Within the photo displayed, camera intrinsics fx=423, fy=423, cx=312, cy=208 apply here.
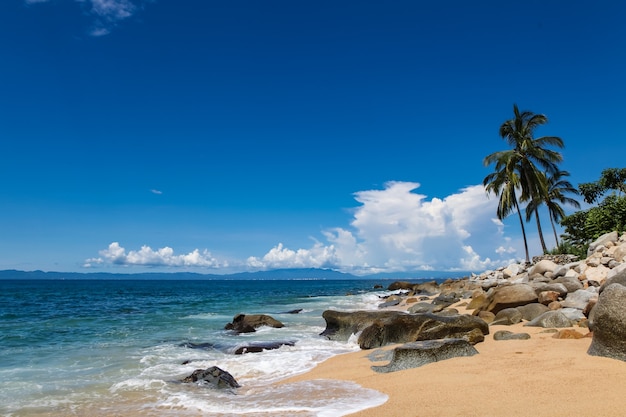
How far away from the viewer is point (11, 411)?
8297mm

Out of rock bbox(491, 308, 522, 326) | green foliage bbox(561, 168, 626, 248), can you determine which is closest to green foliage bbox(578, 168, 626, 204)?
green foliage bbox(561, 168, 626, 248)

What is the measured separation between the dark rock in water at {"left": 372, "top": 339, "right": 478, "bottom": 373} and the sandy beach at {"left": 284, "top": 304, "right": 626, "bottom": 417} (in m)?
0.21

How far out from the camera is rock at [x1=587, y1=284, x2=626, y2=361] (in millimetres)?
7398

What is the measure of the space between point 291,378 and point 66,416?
4595mm

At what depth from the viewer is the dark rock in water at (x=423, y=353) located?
8969 millimetres

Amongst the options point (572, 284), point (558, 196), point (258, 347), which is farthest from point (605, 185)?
point (258, 347)

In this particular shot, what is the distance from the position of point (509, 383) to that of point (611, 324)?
2374 millimetres

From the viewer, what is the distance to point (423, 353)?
9047 millimetres

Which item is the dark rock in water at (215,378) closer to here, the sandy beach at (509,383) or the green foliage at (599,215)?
the sandy beach at (509,383)

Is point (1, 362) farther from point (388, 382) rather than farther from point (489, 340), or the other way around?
point (489, 340)

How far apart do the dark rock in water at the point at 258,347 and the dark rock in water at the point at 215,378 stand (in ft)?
13.0

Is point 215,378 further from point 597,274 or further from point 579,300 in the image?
point 597,274

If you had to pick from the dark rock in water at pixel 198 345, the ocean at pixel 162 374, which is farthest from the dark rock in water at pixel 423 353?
the dark rock in water at pixel 198 345

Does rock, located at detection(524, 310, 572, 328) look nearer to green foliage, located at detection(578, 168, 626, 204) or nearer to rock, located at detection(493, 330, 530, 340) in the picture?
rock, located at detection(493, 330, 530, 340)
